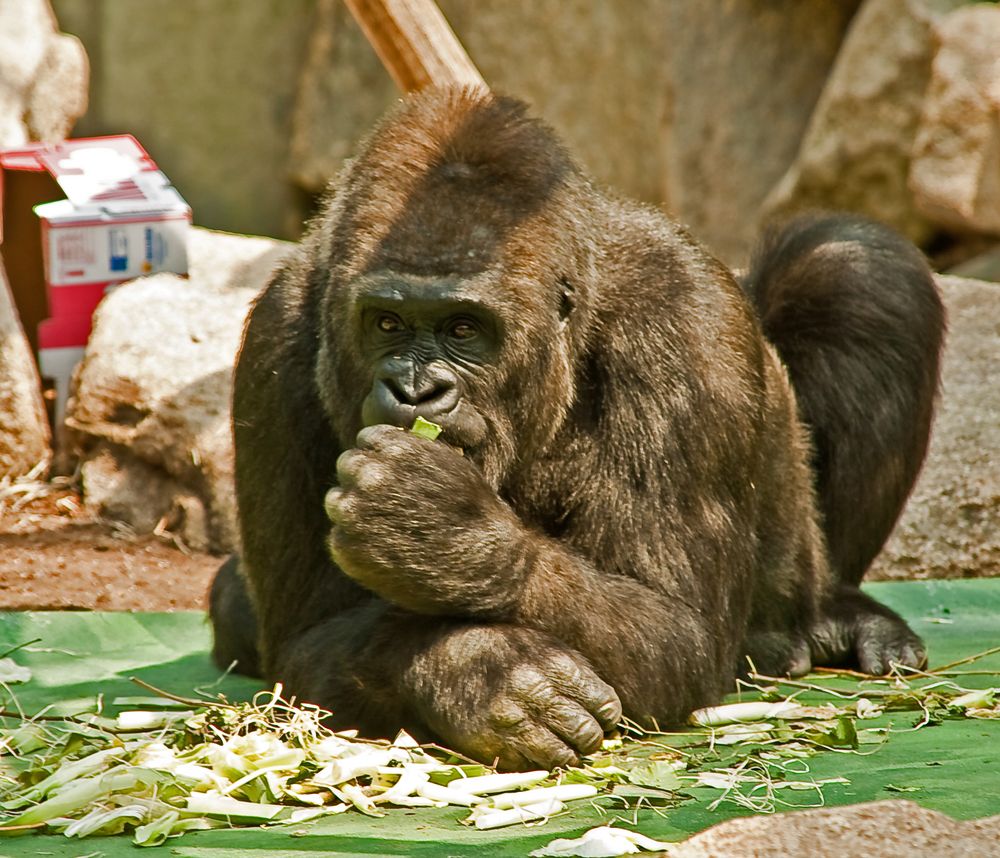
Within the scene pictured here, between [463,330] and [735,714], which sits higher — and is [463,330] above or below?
above

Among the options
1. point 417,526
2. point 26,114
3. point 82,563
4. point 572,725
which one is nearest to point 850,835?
point 572,725

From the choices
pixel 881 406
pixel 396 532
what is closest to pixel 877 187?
pixel 881 406

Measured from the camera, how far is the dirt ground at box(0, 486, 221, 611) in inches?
240

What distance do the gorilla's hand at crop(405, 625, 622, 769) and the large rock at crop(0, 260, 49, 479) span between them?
4.55 m

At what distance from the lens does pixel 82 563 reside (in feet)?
21.7

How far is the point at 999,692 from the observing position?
419 cm

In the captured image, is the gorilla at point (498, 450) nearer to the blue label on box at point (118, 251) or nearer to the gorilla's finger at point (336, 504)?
the gorilla's finger at point (336, 504)

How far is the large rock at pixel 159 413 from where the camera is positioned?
23.8 ft

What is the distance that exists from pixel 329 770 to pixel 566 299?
135 centimetres

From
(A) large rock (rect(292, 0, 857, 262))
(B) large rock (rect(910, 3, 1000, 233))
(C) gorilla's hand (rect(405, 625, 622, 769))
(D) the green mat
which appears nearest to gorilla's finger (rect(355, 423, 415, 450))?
(C) gorilla's hand (rect(405, 625, 622, 769))

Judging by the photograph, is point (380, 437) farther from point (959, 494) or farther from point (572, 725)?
point (959, 494)

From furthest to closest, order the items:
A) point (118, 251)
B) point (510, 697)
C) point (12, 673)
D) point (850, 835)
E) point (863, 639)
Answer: point (118, 251)
point (863, 639)
point (12, 673)
point (510, 697)
point (850, 835)

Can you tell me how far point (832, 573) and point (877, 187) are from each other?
6.36 metres

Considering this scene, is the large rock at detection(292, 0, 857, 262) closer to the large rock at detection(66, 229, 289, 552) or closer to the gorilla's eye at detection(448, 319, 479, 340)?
the large rock at detection(66, 229, 289, 552)
